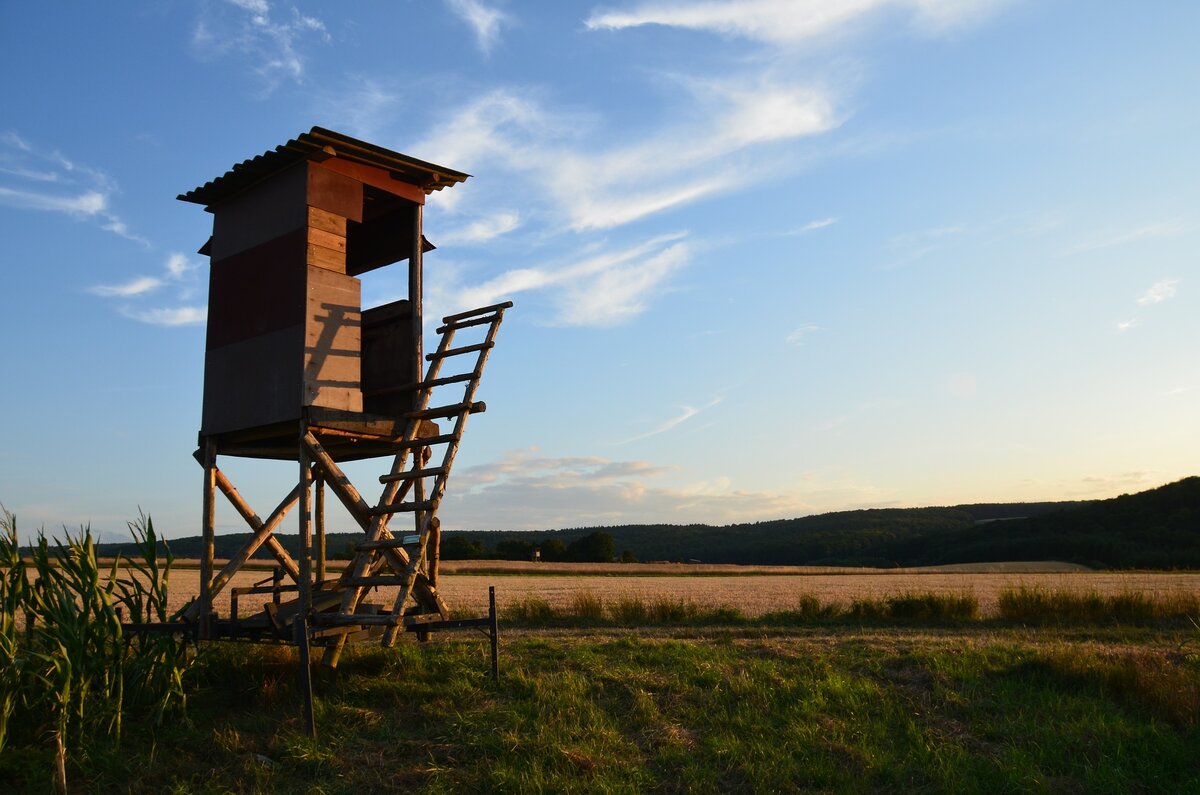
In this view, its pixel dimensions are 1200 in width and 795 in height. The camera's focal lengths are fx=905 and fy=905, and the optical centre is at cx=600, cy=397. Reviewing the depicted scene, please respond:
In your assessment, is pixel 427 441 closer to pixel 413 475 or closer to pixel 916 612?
pixel 413 475

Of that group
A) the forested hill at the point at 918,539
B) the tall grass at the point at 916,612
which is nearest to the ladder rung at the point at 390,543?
the tall grass at the point at 916,612

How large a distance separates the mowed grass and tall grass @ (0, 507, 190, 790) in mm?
417

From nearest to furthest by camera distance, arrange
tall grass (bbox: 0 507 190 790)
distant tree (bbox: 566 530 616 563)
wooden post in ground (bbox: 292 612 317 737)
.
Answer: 1. tall grass (bbox: 0 507 190 790)
2. wooden post in ground (bbox: 292 612 317 737)
3. distant tree (bbox: 566 530 616 563)

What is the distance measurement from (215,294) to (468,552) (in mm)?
66514

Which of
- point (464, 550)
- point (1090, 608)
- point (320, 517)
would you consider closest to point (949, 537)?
point (464, 550)

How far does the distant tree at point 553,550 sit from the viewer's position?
79000mm

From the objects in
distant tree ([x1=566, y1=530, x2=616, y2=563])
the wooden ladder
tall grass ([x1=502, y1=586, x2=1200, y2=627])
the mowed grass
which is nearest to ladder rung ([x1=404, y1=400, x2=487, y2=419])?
the wooden ladder

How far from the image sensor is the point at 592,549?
81.9 meters

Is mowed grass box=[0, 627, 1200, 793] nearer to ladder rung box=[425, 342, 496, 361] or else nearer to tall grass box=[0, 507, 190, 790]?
tall grass box=[0, 507, 190, 790]

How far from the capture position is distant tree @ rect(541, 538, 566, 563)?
79000 millimetres

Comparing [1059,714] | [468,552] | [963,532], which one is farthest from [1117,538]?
[1059,714]

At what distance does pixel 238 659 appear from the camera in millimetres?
11906

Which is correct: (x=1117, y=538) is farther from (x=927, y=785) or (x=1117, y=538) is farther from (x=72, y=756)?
(x=72, y=756)

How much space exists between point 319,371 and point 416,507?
7.85 feet
